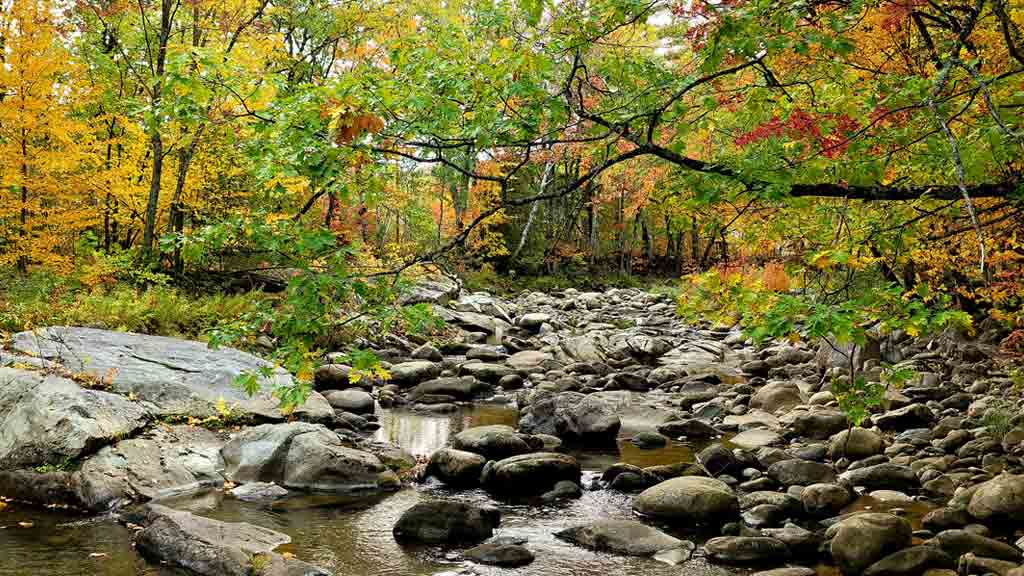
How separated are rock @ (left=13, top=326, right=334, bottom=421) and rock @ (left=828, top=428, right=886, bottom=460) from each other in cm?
632

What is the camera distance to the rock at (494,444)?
345 inches

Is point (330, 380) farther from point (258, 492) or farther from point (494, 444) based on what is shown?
point (258, 492)

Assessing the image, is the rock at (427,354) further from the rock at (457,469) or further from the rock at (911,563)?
the rock at (911,563)

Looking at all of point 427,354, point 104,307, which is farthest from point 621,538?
point 427,354

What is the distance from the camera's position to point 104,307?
11570 mm

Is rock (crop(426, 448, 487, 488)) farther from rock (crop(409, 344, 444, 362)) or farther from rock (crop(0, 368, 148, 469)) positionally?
rock (crop(409, 344, 444, 362))

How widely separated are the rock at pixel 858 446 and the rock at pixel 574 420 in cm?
268

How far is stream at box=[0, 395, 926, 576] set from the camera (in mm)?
5371

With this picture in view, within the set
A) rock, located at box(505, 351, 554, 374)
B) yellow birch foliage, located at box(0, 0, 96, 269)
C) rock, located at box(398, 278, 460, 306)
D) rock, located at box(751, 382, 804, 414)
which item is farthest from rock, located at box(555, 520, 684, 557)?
rock, located at box(398, 278, 460, 306)

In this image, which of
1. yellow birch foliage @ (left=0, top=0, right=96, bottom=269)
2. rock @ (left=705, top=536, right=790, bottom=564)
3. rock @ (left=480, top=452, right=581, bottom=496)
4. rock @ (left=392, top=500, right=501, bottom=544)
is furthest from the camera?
yellow birch foliage @ (left=0, top=0, right=96, bottom=269)

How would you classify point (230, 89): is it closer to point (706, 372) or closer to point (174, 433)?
point (174, 433)

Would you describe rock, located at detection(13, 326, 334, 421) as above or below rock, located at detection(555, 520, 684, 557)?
above

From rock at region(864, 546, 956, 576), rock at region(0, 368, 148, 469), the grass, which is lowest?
rock at region(864, 546, 956, 576)

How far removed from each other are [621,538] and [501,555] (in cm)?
106
